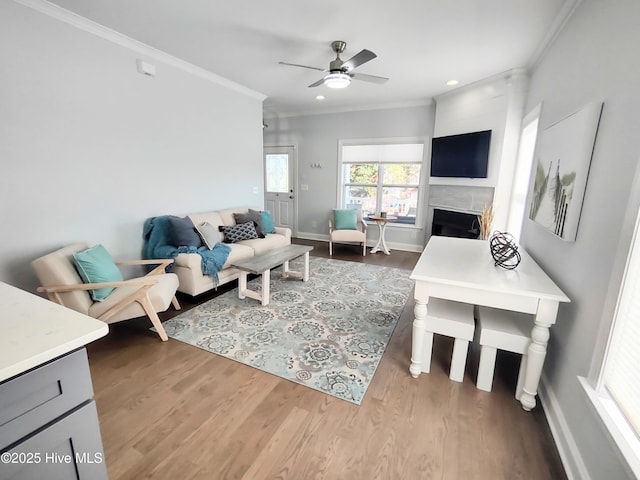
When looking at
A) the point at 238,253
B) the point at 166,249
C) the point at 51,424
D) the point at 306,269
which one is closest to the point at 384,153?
the point at 306,269

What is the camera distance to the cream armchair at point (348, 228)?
208 inches

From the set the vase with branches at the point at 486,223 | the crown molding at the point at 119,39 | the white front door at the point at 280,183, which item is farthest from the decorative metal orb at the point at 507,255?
the white front door at the point at 280,183

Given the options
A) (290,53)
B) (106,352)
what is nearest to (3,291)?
(106,352)

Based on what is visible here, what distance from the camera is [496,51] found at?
10.2 ft

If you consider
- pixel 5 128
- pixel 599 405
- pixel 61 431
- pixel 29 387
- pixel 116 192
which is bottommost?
pixel 599 405

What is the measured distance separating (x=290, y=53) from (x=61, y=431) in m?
3.51

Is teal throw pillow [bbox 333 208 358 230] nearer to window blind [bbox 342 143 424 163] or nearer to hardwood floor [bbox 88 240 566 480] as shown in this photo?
window blind [bbox 342 143 424 163]

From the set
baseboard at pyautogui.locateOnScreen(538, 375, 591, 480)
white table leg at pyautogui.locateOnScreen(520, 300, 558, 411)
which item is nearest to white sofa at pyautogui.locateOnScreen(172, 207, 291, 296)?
white table leg at pyautogui.locateOnScreen(520, 300, 558, 411)

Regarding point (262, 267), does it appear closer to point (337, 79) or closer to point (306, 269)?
point (306, 269)

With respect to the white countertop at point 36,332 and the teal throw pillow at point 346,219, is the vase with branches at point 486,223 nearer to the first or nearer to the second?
the teal throw pillow at point 346,219

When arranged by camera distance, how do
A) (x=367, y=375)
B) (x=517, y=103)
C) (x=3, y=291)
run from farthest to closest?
(x=517, y=103)
(x=367, y=375)
(x=3, y=291)

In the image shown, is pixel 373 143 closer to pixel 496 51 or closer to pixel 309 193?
pixel 309 193

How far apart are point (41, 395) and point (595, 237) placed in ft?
7.58

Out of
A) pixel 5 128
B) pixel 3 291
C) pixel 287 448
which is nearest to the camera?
pixel 3 291
